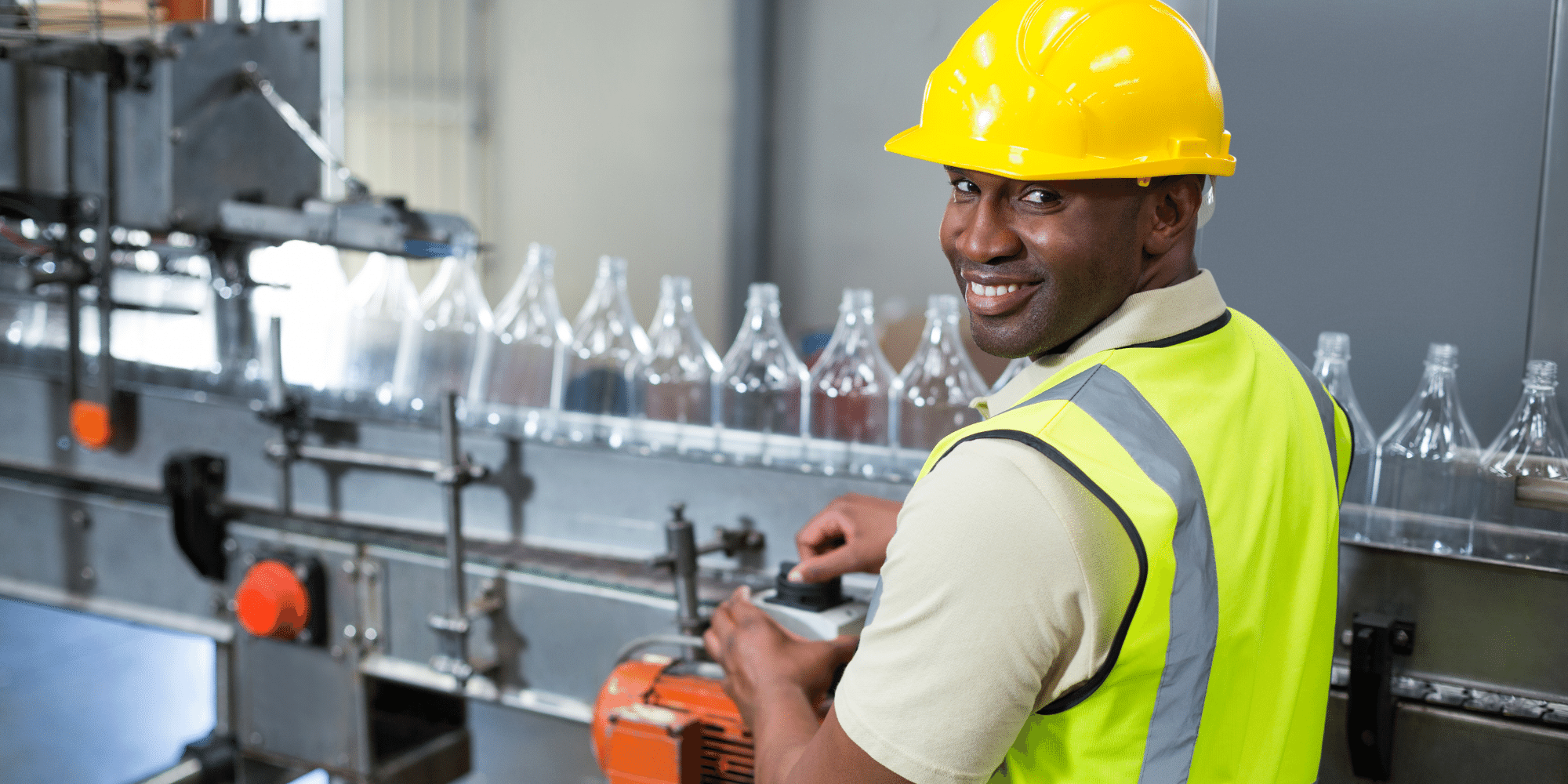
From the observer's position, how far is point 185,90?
5.63ft

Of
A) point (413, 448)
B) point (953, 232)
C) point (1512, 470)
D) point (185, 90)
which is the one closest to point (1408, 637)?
point (1512, 470)

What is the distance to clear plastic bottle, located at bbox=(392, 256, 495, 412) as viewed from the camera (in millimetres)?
1845

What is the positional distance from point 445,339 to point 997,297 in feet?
4.49

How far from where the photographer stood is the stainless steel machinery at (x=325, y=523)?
117 centimetres

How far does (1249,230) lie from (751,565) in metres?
0.79

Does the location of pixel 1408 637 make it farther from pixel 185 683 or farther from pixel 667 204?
pixel 185 683

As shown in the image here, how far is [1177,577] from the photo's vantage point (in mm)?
716

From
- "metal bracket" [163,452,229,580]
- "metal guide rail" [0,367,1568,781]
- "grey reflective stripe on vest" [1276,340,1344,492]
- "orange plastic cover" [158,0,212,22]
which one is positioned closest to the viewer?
"grey reflective stripe on vest" [1276,340,1344,492]

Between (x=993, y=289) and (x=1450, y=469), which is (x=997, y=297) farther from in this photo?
(x=1450, y=469)

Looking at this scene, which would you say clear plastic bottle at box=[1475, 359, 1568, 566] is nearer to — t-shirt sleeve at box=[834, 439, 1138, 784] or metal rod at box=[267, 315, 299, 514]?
t-shirt sleeve at box=[834, 439, 1138, 784]

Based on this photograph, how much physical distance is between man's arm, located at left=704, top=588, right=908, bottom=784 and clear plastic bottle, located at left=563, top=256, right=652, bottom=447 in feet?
2.01

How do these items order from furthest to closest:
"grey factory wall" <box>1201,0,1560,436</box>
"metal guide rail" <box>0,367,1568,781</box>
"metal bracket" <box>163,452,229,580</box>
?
"metal bracket" <box>163,452,229,580</box>
"grey factory wall" <box>1201,0,1560,436</box>
"metal guide rail" <box>0,367,1568,781</box>

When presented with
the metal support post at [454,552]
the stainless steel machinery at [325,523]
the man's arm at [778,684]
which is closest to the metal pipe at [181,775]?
the stainless steel machinery at [325,523]

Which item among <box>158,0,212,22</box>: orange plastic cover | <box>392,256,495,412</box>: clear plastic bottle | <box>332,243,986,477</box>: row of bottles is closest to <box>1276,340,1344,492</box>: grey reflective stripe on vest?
<box>332,243,986,477</box>: row of bottles
